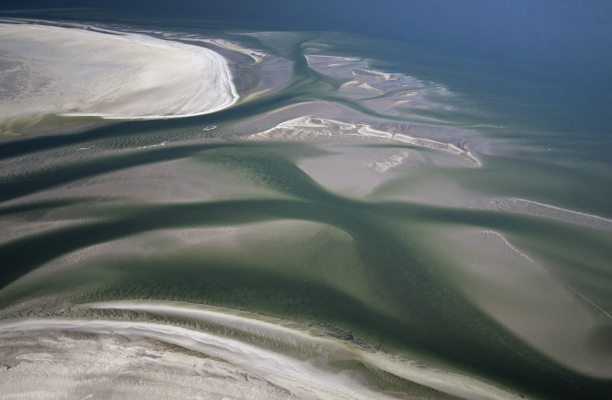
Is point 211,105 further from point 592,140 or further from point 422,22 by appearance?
point 422,22

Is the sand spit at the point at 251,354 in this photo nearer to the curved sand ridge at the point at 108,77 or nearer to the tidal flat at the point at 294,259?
the tidal flat at the point at 294,259

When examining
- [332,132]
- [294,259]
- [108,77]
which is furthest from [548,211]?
[108,77]

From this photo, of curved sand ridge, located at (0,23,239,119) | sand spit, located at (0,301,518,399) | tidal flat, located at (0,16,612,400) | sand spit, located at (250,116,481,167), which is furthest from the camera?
curved sand ridge, located at (0,23,239,119)

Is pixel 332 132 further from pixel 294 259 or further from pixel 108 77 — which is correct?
pixel 108 77

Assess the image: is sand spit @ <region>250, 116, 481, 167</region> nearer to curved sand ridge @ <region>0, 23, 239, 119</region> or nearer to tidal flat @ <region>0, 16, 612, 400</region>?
tidal flat @ <region>0, 16, 612, 400</region>

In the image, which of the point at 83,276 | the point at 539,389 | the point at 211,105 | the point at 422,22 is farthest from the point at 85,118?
the point at 422,22

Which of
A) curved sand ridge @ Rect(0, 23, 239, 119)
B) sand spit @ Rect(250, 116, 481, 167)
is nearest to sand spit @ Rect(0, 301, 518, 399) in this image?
sand spit @ Rect(250, 116, 481, 167)
